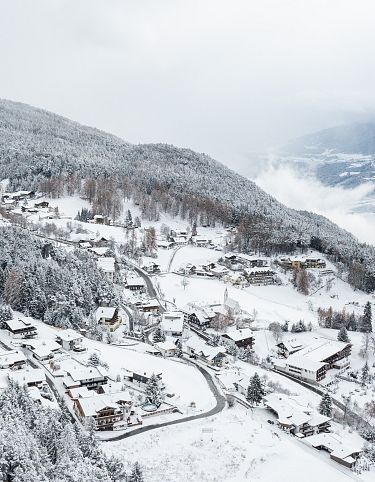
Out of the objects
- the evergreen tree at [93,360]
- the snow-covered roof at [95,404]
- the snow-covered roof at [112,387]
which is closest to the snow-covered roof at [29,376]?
the snow-covered roof at [95,404]

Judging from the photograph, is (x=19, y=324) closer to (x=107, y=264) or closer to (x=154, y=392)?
(x=154, y=392)

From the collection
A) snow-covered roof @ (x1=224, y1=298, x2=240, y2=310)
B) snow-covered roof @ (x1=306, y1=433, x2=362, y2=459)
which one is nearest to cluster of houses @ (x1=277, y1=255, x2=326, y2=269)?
snow-covered roof @ (x1=224, y1=298, x2=240, y2=310)

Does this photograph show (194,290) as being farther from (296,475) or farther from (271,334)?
(296,475)

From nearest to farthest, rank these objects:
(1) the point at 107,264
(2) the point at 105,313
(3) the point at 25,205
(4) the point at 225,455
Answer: (4) the point at 225,455, (2) the point at 105,313, (1) the point at 107,264, (3) the point at 25,205

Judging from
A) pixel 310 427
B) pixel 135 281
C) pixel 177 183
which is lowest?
pixel 310 427

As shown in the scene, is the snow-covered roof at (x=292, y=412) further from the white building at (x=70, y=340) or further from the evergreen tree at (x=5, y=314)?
the evergreen tree at (x=5, y=314)

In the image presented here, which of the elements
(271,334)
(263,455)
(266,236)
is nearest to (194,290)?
(271,334)

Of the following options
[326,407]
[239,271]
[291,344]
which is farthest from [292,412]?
[239,271]
